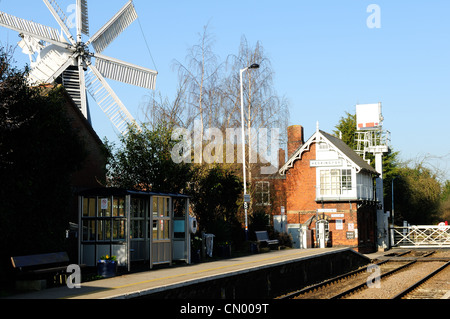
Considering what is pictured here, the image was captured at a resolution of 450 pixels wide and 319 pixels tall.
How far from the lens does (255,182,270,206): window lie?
A: 1779 inches

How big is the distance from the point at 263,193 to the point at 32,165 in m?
31.9

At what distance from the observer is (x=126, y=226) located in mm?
18188

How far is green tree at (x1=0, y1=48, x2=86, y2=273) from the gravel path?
393 inches

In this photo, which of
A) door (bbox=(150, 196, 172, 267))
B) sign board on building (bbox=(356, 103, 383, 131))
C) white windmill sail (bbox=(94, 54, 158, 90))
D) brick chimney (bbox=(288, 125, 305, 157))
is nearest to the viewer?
door (bbox=(150, 196, 172, 267))

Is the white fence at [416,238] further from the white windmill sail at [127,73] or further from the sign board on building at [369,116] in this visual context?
the white windmill sail at [127,73]

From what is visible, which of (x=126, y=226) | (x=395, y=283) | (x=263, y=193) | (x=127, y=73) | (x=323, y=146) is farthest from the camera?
(x=263, y=193)

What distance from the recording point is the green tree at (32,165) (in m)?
14.5

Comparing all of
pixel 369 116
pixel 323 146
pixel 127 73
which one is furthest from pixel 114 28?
pixel 369 116

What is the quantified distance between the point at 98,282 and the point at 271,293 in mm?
6624

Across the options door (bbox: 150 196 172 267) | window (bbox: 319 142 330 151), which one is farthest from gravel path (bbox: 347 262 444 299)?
window (bbox: 319 142 330 151)

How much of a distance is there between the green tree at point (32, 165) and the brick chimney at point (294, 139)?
1243 inches

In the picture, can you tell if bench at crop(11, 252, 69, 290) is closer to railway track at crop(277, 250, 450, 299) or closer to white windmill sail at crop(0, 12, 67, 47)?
railway track at crop(277, 250, 450, 299)

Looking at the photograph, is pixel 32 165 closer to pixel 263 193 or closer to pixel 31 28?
pixel 31 28

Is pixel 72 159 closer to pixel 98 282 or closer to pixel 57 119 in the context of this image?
pixel 57 119
